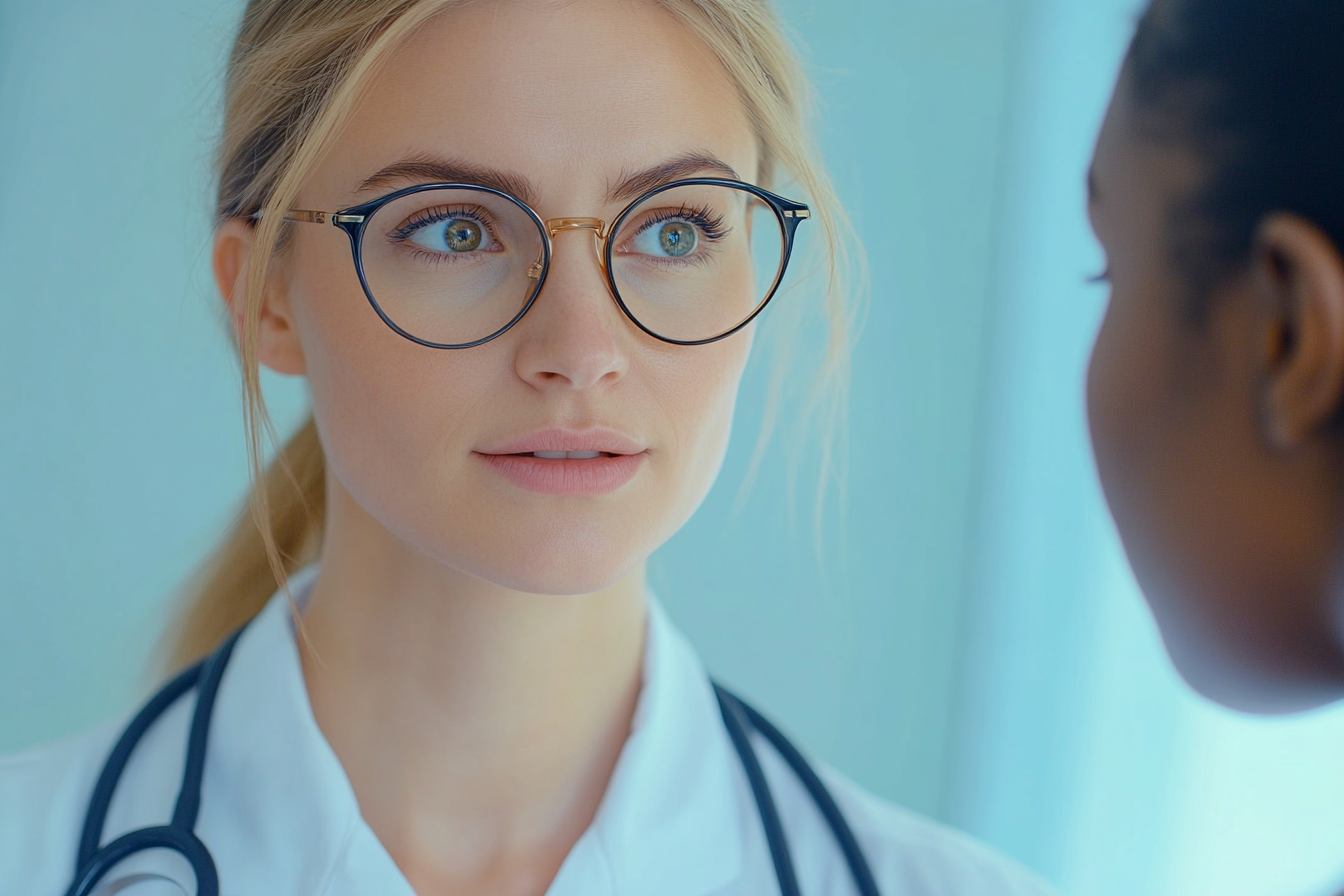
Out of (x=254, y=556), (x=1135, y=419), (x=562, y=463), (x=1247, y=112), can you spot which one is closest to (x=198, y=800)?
(x=254, y=556)

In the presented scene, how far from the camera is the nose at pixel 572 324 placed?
78cm

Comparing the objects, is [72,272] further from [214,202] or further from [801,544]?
[801,544]

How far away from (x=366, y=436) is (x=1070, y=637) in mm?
1038

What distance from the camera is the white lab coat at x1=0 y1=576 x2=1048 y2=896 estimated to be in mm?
912

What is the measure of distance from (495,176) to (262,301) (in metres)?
0.25

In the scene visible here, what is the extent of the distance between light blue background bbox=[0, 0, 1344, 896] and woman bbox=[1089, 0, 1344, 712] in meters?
0.69

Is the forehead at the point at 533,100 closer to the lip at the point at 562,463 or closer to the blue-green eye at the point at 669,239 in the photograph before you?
the blue-green eye at the point at 669,239

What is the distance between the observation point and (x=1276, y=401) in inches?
23.7

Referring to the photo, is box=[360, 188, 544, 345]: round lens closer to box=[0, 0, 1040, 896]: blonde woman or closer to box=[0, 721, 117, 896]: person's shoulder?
box=[0, 0, 1040, 896]: blonde woman

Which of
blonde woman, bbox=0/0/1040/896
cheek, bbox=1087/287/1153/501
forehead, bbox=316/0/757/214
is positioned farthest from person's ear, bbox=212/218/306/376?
cheek, bbox=1087/287/1153/501

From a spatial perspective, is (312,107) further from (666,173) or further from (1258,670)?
(1258,670)

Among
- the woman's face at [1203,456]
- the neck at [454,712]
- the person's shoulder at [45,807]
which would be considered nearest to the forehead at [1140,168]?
the woman's face at [1203,456]

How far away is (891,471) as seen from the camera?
4.76 ft

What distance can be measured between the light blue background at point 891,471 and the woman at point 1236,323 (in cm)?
69
